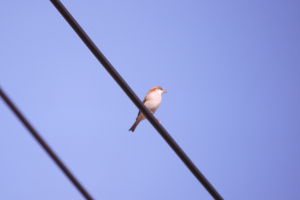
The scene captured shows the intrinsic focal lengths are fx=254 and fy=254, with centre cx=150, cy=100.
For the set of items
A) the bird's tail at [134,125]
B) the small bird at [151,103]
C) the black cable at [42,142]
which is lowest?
the bird's tail at [134,125]

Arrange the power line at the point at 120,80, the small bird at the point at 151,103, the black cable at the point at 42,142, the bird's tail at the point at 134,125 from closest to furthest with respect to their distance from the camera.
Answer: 1. the black cable at the point at 42,142
2. the power line at the point at 120,80
3. the small bird at the point at 151,103
4. the bird's tail at the point at 134,125

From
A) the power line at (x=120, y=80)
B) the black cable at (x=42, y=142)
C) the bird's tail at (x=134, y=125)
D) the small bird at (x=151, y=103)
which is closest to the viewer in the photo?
the black cable at (x=42, y=142)

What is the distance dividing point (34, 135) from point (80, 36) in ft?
1.67

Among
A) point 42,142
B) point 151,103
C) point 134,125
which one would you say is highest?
point 42,142

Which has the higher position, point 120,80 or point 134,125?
point 120,80

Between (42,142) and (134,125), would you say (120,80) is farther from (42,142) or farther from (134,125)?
(134,125)

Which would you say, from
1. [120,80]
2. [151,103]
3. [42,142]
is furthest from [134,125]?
[42,142]

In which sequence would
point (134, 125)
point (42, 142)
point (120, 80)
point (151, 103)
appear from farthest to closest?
1. point (134, 125)
2. point (151, 103)
3. point (120, 80)
4. point (42, 142)

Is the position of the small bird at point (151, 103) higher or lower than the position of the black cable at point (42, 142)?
lower

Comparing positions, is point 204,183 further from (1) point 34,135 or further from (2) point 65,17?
(2) point 65,17

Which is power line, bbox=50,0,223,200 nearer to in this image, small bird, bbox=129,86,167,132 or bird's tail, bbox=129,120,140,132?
small bird, bbox=129,86,167,132

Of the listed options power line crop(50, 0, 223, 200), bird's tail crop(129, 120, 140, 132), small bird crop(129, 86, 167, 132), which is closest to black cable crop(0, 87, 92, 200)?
power line crop(50, 0, 223, 200)

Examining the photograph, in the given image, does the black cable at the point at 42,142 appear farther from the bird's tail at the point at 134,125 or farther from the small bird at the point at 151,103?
the bird's tail at the point at 134,125

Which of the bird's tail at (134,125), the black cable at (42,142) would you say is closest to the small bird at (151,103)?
the bird's tail at (134,125)
